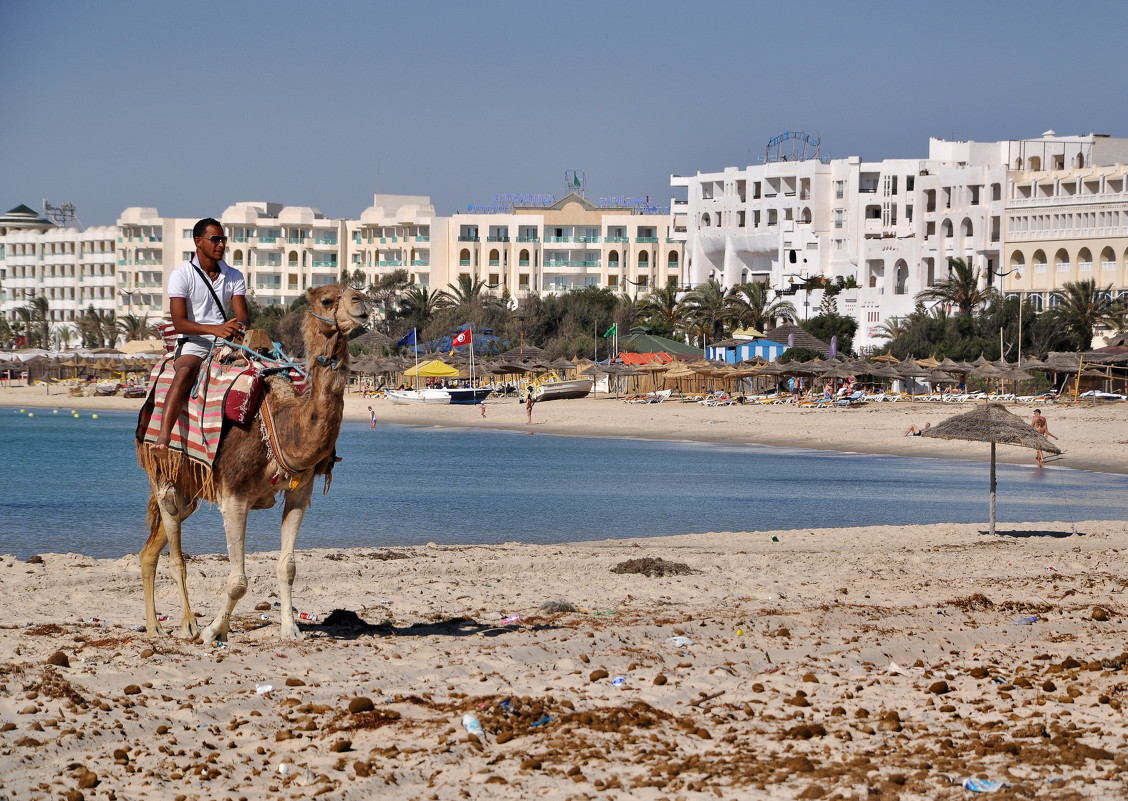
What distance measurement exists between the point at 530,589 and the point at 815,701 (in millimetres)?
5940

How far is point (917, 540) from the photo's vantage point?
19.6 metres

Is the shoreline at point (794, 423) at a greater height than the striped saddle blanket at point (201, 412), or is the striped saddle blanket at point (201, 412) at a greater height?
the striped saddle blanket at point (201, 412)

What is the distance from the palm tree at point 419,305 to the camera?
391 ft

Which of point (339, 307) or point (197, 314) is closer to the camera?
point (339, 307)

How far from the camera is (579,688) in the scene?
8.09 meters

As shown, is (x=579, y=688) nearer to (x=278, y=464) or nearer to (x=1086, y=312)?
(x=278, y=464)

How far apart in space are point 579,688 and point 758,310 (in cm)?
9248

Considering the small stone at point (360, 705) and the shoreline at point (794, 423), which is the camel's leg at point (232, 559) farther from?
the shoreline at point (794, 423)

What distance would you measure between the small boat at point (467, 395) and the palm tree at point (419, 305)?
1602 inches

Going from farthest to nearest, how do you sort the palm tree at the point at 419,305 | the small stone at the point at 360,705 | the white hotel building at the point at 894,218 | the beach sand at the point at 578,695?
the palm tree at the point at 419,305
the white hotel building at the point at 894,218
the small stone at the point at 360,705
the beach sand at the point at 578,695

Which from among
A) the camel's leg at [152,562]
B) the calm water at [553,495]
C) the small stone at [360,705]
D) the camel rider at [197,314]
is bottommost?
the calm water at [553,495]

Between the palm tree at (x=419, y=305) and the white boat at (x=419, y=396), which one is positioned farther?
the palm tree at (x=419, y=305)

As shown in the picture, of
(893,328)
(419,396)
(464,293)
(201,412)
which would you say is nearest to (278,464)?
(201,412)

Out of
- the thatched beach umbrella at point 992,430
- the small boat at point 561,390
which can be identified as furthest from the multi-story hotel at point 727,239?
the thatched beach umbrella at point 992,430
